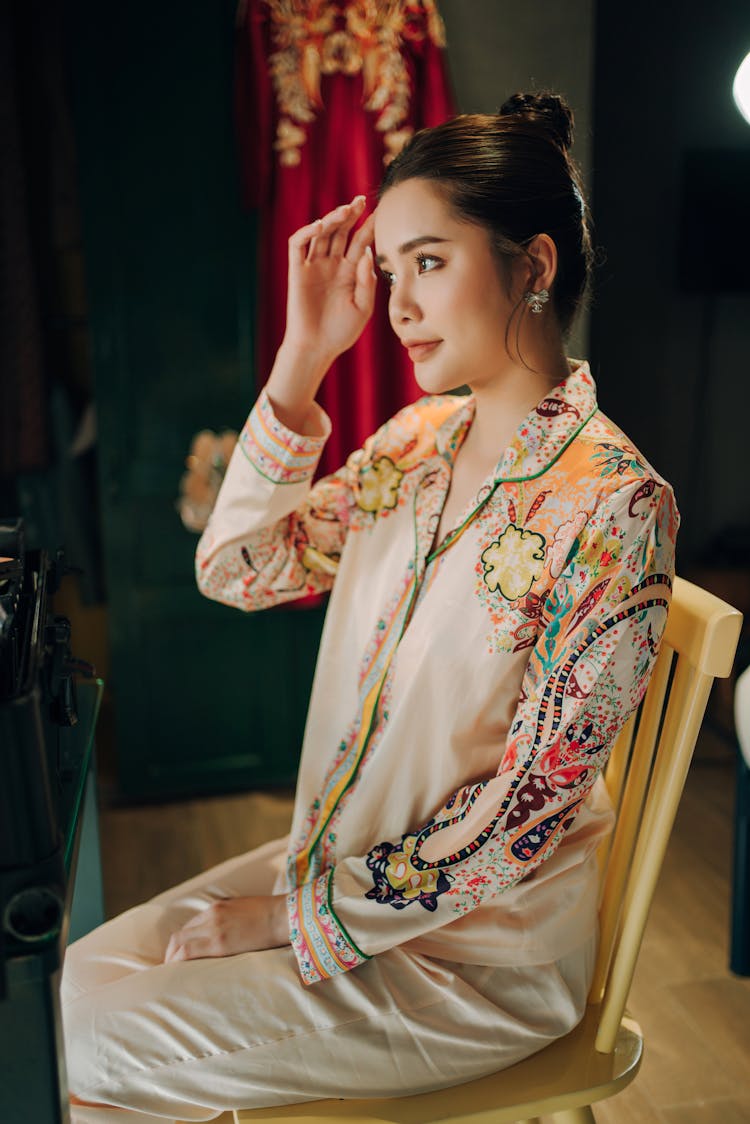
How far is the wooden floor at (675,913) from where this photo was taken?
1665 millimetres

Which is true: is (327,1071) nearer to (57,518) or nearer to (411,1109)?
(411,1109)

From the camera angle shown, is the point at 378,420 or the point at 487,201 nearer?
the point at 487,201

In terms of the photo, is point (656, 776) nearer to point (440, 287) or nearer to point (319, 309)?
point (440, 287)

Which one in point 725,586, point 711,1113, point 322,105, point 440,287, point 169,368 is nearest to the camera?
point 440,287

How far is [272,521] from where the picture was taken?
47.7 inches

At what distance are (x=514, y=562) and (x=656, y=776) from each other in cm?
26

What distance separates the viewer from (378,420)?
2.53 m

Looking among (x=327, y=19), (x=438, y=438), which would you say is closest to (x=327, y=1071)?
(x=438, y=438)

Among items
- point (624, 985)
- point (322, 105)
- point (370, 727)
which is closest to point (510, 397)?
point (370, 727)

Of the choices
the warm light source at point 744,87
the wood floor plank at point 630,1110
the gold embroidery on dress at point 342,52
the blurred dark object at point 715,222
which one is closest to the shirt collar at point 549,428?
the warm light source at point 744,87

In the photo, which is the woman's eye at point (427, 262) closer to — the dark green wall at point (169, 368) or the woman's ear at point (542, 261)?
the woman's ear at point (542, 261)

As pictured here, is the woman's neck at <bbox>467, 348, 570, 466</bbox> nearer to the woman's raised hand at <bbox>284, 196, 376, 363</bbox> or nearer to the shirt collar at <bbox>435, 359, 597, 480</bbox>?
the shirt collar at <bbox>435, 359, 597, 480</bbox>

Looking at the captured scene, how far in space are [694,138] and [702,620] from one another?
2.79 m

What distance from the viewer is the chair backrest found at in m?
0.95
